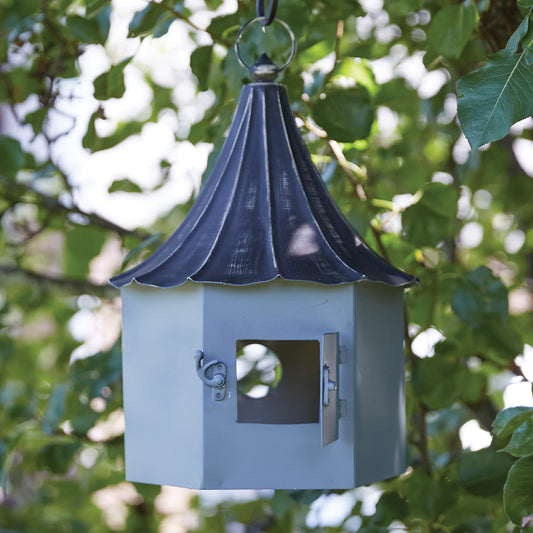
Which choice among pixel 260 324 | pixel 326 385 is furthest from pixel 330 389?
pixel 260 324

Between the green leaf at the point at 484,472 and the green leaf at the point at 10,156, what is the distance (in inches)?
41.9

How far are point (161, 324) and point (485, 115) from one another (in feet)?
1.60

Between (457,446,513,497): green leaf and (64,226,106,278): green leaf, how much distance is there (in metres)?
1.08

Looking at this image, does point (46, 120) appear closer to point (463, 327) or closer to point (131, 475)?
point (131, 475)

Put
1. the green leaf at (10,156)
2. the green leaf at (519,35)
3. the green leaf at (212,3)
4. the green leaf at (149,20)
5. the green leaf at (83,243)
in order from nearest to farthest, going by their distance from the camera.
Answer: the green leaf at (519,35) → the green leaf at (149,20) → the green leaf at (212,3) → the green leaf at (10,156) → the green leaf at (83,243)

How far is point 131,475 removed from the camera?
3.43ft

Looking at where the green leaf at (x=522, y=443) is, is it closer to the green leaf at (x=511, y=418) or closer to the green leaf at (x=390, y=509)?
the green leaf at (x=511, y=418)

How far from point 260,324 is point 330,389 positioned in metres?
0.12

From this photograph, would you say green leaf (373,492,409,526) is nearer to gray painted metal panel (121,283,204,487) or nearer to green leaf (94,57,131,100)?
gray painted metal panel (121,283,204,487)

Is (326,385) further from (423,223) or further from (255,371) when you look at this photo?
(255,371)

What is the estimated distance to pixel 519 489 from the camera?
0.92m

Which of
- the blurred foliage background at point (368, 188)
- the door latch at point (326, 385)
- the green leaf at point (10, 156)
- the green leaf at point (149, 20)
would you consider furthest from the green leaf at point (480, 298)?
the green leaf at point (10, 156)

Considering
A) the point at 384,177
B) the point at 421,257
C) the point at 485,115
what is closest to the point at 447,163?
the point at 384,177

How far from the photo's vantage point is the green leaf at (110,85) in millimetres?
1248
